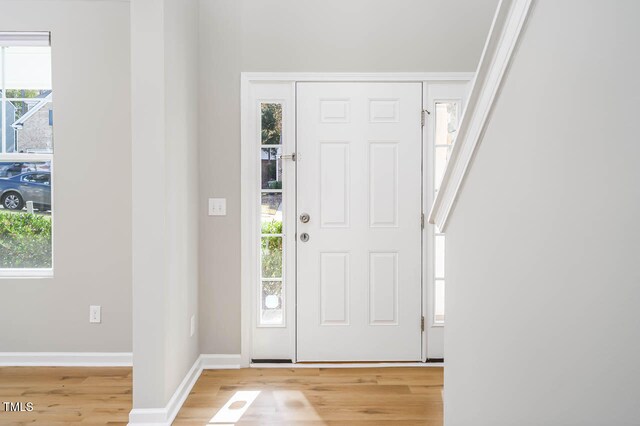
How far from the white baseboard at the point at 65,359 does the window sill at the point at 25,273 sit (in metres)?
0.56

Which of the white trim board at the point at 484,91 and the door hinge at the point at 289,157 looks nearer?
the white trim board at the point at 484,91

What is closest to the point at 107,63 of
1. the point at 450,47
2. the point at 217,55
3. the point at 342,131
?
the point at 217,55

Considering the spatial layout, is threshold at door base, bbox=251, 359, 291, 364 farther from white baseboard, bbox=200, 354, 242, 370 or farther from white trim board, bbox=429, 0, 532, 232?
white trim board, bbox=429, 0, 532, 232

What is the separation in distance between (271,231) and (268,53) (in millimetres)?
1290

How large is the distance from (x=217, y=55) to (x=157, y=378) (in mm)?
2190

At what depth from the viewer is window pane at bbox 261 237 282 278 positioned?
336 centimetres

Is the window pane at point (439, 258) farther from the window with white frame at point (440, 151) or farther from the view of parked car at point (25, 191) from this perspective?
the view of parked car at point (25, 191)

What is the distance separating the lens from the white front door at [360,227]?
3.32 meters

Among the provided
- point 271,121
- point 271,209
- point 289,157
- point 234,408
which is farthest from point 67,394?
point 271,121

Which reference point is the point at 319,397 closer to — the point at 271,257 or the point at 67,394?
the point at 271,257

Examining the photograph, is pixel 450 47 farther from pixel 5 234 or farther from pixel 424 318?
pixel 5 234

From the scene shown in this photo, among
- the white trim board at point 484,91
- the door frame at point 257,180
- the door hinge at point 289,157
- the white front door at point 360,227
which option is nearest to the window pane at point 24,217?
the door frame at point 257,180

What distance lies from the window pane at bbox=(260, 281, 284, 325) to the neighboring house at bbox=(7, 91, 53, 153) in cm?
189

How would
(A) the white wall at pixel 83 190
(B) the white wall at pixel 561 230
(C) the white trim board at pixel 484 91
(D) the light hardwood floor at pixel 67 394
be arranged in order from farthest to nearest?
(A) the white wall at pixel 83 190 → (D) the light hardwood floor at pixel 67 394 → (C) the white trim board at pixel 484 91 → (B) the white wall at pixel 561 230
